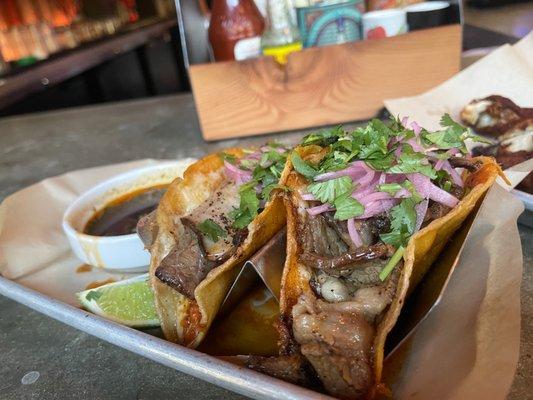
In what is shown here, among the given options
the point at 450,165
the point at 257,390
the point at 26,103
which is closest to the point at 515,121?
the point at 450,165

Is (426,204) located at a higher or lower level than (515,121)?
higher

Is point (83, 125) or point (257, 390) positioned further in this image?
point (83, 125)

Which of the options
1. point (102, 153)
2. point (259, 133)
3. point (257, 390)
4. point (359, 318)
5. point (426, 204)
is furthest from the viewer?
point (102, 153)

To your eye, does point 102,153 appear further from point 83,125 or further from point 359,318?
point 359,318

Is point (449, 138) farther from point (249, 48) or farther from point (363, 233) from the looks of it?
point (249, 48)

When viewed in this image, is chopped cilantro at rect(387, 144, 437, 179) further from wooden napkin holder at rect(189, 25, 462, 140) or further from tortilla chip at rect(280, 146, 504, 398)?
wooden napkin holder at rect(189, 25, 462, 140)

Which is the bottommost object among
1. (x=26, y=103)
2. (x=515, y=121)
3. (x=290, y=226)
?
(x=26, y=103)

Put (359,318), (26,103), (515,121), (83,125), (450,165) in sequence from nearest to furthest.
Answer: (359,318) → (450,165) → (515,121) → (83,125) → (26,103)

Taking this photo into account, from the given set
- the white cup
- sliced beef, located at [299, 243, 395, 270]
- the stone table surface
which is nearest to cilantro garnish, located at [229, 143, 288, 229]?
sliced beef, located at [299, 243, 395, 270]

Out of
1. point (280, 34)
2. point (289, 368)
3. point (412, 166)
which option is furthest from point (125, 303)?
point (280, 34)
